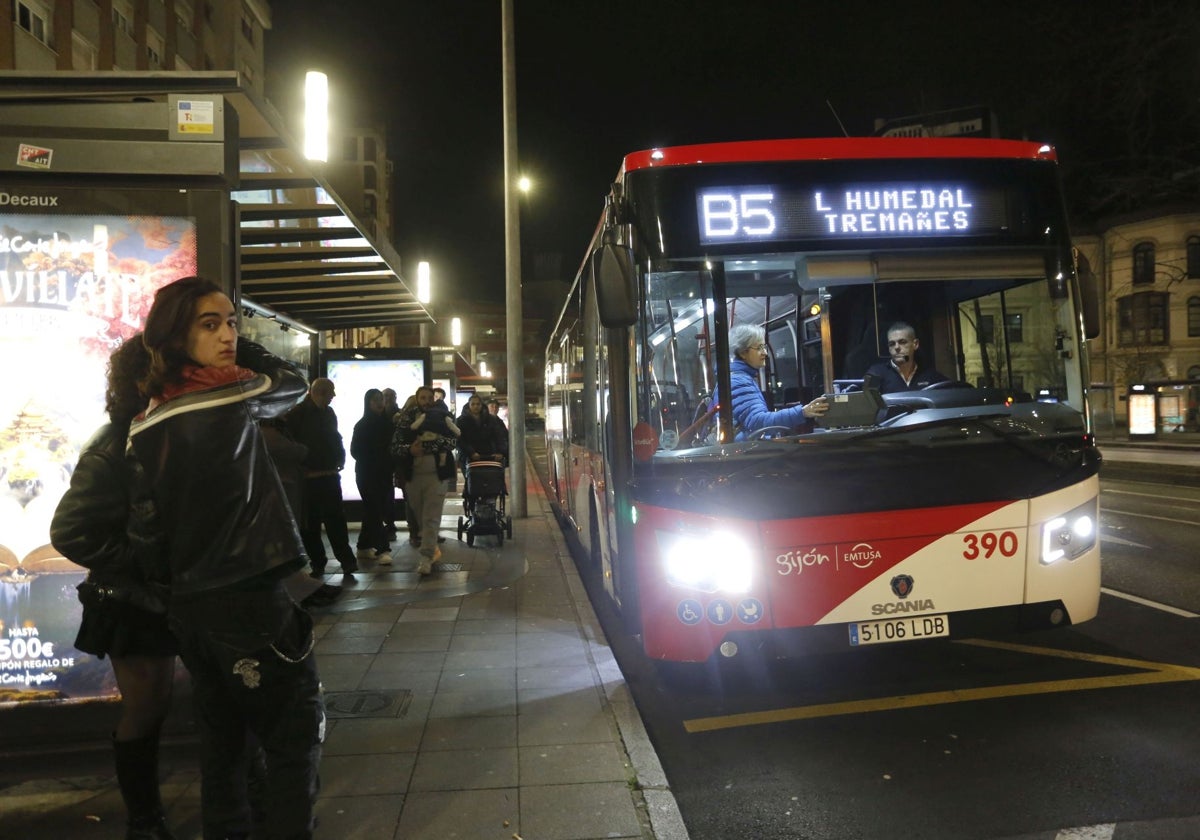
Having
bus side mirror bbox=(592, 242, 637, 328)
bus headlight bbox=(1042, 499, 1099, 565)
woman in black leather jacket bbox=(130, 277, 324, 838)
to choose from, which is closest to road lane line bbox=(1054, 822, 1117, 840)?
bus headlight bbox=(1042, 499, 1099, 565)

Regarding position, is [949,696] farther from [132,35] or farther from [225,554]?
[132,35]

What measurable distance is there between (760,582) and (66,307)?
12.1 feet

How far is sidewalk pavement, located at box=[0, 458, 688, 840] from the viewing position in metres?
3.71

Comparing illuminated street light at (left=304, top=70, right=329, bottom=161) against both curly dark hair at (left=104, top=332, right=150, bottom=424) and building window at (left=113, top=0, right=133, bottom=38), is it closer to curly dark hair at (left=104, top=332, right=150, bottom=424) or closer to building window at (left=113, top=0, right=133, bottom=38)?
curly dark hair at (left=104, top=332, right=150, bottom=424)

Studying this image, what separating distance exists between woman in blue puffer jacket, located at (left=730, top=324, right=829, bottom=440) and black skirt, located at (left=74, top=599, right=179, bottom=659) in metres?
3.14

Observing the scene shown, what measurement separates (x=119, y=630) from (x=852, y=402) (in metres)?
3.73

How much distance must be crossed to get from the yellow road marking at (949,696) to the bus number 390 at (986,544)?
960 millimetres

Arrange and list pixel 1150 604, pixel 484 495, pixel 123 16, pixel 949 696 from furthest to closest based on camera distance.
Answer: pixel 123 16 < pixel 484 495 < pixel 1150 604 < pixel 949 696

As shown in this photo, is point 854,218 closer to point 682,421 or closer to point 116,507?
point 682,421

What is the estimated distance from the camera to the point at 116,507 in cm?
305

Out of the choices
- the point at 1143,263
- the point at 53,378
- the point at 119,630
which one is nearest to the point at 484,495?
the point at 53,378

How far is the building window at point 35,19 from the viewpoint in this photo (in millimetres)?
20250

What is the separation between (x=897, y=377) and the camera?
5.41m

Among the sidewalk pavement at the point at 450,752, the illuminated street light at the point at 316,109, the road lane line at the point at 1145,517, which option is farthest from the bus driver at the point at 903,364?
the road lane line at the point at 1145,517
